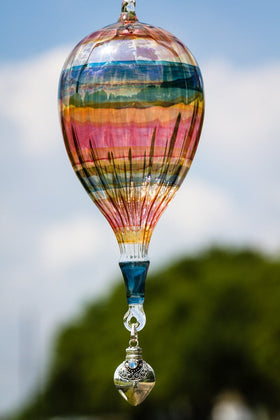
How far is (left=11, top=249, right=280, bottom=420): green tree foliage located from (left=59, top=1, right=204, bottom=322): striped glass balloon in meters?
56.3

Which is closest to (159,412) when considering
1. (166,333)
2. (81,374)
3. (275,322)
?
(81,374)

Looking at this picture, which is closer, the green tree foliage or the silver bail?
the silver bail

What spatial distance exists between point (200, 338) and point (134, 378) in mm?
66059

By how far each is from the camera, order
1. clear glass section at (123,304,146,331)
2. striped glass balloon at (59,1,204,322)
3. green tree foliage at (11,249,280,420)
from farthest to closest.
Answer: green tree foliage at (11,249,280,420) < clear glass section at (123,304,146,331) < striped glass balloon at (59,1,204,322)

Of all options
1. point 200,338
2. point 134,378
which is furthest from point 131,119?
point 200,338

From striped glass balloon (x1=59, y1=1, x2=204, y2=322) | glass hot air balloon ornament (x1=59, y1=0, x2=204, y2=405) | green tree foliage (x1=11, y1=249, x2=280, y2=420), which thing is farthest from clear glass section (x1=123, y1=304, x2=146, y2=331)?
green tree foliage (x1=11, y1=249, x2=280, y2=420)

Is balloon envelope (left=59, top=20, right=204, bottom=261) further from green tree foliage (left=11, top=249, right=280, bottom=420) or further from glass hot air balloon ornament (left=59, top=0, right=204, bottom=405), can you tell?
green tree foliage (left=11, top=249, right=280, bottom=420)

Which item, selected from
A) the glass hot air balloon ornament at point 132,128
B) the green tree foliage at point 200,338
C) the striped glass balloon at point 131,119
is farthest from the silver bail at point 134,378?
the green tree foliage at point 200,338

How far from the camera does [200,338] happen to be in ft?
245

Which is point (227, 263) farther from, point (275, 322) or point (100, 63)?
point (100, 63)

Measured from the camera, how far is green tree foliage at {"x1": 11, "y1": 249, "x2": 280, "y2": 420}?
234 feet

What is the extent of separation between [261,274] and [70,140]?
65.3 metres

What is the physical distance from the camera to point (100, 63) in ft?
29.1

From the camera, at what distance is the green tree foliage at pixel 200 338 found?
234 feet
